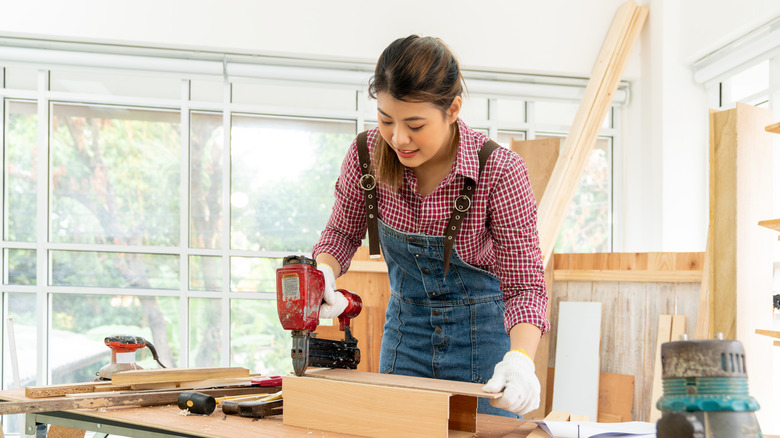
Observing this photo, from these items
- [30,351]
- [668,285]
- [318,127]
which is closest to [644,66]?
[668,285]

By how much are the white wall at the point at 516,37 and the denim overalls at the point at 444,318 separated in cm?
273

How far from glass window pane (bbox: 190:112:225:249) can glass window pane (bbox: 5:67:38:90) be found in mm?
1067

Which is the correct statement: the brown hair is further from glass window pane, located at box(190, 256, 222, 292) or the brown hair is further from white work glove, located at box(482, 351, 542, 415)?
glass window pane, located at box(190, 256, 222, 292)

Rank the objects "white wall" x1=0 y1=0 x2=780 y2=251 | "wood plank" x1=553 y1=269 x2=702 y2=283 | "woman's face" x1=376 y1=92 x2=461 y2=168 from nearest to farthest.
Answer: "woman's face" x1=376 y1=92 x2=461 y2=168 → "wood plank" x1=553 y1=269 x2=702 y2=283 → "white wall" x1=0 y1=0 x2=780 y2=251

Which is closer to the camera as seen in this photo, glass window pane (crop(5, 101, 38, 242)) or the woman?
the woman

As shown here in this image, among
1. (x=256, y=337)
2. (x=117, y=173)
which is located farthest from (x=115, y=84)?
(x=256, y=337)

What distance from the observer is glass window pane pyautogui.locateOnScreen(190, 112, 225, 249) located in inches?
167

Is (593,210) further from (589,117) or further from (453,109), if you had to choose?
(453,109)

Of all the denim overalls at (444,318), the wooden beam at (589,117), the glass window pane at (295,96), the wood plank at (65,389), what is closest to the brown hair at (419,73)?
the denim overalls at (444,318)

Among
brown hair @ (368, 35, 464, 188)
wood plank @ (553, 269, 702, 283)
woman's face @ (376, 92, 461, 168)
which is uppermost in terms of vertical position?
brown hair @ (368, 35, 464, 188)

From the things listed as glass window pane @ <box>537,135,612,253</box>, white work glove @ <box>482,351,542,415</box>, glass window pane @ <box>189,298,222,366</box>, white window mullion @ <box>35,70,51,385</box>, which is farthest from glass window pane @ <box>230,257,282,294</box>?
white work glove @ <box>482,351,542,415</box>

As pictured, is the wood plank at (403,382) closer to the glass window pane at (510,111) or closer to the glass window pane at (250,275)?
the glass window pane at (250,275)

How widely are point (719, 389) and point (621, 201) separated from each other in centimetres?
409

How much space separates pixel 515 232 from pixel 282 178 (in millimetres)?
3100
